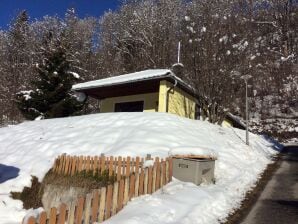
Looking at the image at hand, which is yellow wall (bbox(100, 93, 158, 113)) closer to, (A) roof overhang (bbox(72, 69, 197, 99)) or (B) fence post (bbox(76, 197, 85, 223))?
(A) roof overhang (bbox(72, 69, 197, 99))

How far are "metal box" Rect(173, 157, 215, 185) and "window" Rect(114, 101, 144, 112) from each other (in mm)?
12936

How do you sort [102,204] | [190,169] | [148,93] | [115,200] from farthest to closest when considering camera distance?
[148,93], [190,169], [115,200], [102,204]

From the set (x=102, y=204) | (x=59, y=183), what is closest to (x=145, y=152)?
(x=59, y=183)

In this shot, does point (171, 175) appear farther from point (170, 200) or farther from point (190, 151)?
point (170, 200)

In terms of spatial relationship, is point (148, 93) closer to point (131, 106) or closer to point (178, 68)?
point (131, 106)

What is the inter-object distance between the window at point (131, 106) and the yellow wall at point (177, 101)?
232 cm

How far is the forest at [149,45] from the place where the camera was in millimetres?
39250

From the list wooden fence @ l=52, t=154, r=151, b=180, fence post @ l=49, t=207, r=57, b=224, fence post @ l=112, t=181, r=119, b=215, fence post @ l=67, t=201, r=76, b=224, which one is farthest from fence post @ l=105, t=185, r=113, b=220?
wooden fence @ l=52, t=154, r=151, b=180

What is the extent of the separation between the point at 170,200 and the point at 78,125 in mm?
10915

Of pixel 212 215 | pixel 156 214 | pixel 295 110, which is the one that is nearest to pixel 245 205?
pixel 212 215

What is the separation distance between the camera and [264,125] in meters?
42.2

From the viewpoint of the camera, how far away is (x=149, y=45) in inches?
1751

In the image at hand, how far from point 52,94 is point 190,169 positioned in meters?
18.1

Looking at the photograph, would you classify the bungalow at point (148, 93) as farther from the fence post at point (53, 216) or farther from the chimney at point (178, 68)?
the fence post at point (53, 216)
